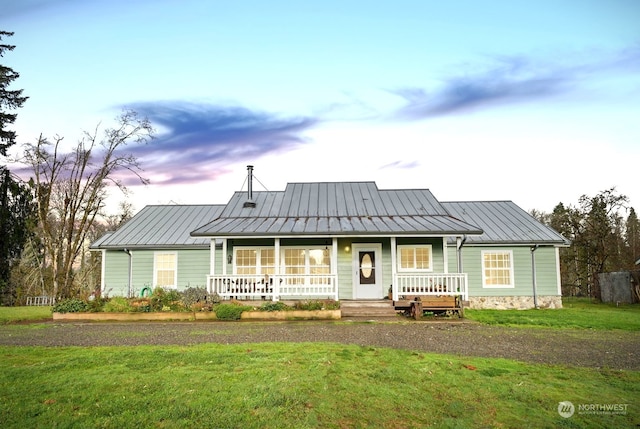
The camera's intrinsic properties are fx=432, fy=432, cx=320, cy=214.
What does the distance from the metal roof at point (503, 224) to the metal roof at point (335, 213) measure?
83.9 inches

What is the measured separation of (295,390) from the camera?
5.84 meters

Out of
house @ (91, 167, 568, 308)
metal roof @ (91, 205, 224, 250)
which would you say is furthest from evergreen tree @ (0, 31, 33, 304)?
house @ (91, 167, 568, 308)

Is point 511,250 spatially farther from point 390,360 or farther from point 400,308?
point 390,360

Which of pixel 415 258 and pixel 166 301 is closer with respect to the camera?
pixel 166 301

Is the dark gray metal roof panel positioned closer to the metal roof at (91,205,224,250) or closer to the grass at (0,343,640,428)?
the metal roof at (91,205,224,250)

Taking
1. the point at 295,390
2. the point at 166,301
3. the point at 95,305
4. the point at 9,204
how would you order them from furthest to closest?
the point at 9,204, the point at 166,301, the point at 95,305, the point at 295,390

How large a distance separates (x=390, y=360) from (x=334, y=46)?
11601 mm

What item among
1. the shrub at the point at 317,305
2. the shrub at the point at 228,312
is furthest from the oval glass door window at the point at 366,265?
the shrub at the point at 228,312

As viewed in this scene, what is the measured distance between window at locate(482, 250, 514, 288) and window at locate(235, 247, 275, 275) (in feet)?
31.0

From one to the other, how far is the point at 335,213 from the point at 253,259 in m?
4.16

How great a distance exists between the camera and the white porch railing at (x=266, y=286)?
16219 millimetres

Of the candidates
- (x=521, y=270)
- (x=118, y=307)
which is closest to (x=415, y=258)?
(x=521, y=270)

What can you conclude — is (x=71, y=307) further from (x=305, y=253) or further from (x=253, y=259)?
(x=305, y=253)

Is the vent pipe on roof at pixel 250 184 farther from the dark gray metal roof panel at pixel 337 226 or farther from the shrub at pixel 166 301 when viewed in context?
the shrub at pixel 166 301
